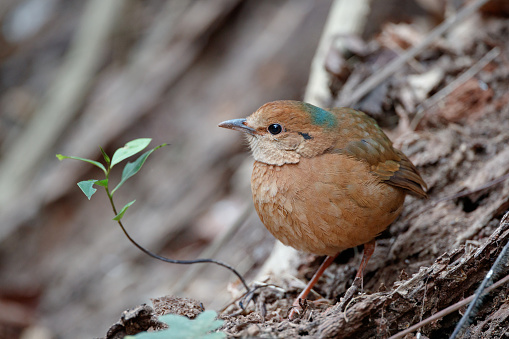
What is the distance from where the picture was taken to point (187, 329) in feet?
6.66

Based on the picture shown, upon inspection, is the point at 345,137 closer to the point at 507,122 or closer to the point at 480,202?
the point at 480,202

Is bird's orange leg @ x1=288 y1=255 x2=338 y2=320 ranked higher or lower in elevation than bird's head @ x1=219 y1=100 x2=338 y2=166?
lower

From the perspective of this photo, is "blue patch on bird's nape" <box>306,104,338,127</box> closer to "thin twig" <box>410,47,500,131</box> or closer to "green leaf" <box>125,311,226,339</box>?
"thin twig" <box>410,47,500,131</box>

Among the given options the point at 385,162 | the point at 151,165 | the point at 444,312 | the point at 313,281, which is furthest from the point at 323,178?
the point at 151,165

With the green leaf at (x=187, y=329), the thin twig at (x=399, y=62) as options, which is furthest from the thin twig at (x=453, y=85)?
A: the green leaf at (x=187, y=329)

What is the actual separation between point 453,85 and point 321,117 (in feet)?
6.21

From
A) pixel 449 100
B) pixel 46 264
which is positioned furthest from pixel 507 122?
pixel 46 264

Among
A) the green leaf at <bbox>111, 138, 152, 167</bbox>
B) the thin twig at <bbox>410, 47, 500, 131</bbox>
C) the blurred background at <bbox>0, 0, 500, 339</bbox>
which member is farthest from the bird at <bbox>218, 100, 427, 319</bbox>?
the blurred background at <bbox>0, 0, 500, 339</bbox>

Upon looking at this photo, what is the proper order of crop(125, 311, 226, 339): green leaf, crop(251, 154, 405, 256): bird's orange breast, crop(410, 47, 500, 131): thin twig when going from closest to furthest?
crop(125, 311, 226, 339): green leaf, crop(251, 154, 405, 256): bird's orange breast, crop(410, 47, 500, 131): thin twig

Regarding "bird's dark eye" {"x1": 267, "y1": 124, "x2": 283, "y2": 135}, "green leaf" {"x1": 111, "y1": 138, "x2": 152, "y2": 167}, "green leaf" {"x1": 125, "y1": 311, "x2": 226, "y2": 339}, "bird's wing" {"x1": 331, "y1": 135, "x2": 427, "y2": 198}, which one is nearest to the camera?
"green leaf" {"x1": 125, "y1": 311, "x2": 226, "y2": 339}

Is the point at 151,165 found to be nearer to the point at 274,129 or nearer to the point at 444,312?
the point at 274,129

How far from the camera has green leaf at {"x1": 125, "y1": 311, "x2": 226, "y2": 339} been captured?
1.98 metres

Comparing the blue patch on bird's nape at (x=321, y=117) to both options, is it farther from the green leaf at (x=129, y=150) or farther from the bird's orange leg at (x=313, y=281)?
the green leaf at (x=129, y=150)

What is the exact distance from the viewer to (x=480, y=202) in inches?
143
